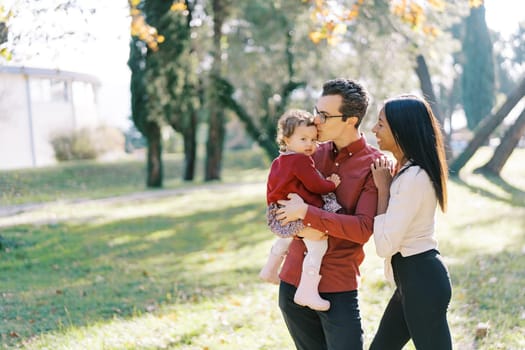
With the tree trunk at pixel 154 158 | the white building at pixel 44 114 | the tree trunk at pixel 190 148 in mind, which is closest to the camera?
the white building at pixel 44 114

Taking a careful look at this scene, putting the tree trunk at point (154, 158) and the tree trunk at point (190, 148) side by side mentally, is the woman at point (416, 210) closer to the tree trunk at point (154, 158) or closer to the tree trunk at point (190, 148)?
the tree trunk at point (154, 158)

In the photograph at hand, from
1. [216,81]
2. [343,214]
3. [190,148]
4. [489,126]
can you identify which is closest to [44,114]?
[190,148]

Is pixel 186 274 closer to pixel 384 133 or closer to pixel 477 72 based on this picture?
pixel 384 133

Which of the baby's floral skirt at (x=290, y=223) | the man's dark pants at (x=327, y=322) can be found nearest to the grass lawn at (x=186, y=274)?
the man's dark pants at (x=327, y=322)

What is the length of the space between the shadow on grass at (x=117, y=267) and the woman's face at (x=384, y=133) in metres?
4.05

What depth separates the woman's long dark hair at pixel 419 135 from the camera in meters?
2.93

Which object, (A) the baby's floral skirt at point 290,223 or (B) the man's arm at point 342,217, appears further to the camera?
(A) the baby's floral skirt at point 290,223

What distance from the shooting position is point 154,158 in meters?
24.1

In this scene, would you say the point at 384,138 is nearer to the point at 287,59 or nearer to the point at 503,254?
the point at 503,254

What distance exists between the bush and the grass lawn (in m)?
10.6

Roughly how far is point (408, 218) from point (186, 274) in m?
6.42

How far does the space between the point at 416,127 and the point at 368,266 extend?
5.86 m

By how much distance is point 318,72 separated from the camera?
18719 millimetres

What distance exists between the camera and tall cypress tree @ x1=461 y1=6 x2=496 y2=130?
31734 mm
